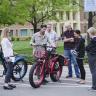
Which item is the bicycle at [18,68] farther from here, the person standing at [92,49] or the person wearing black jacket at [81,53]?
the person standing at [92,49]

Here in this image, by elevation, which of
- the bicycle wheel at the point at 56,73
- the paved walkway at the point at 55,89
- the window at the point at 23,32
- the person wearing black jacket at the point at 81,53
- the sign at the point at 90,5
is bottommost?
the paved walkway at the point at 55,89

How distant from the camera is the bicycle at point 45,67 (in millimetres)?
12555

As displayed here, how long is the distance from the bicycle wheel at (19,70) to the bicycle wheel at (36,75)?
3.96 ft

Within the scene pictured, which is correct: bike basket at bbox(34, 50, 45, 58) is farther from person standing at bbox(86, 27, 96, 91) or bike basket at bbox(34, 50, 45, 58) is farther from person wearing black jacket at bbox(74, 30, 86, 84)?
person standing at bbox(86, 27, 96, 91)

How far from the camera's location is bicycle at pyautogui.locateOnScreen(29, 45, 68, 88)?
1255 centimetres

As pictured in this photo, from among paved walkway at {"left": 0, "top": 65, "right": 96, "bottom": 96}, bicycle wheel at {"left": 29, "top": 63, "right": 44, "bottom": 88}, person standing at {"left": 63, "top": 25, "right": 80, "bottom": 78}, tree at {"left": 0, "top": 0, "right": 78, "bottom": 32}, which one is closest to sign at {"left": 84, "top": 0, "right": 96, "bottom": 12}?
person standing at {"left": 63, "top": 25, "right": 80, "bottom": 78}

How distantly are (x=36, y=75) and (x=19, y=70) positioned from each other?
1.33 metres

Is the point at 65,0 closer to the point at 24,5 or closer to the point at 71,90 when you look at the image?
the point at 24,5

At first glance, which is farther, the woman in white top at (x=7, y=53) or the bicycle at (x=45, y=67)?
the bicycle at (x=45, y=67)

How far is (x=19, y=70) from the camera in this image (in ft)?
45.6

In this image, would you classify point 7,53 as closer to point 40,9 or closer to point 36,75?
point 36,75

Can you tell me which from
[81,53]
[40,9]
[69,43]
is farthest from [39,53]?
[40,9]

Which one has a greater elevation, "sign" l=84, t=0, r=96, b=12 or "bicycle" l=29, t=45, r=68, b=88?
"sign" l=84, t=0, r=96, b=12

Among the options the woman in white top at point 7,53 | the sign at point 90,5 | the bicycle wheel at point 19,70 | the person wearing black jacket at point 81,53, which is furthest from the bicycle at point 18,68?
the sign at point 90,5
